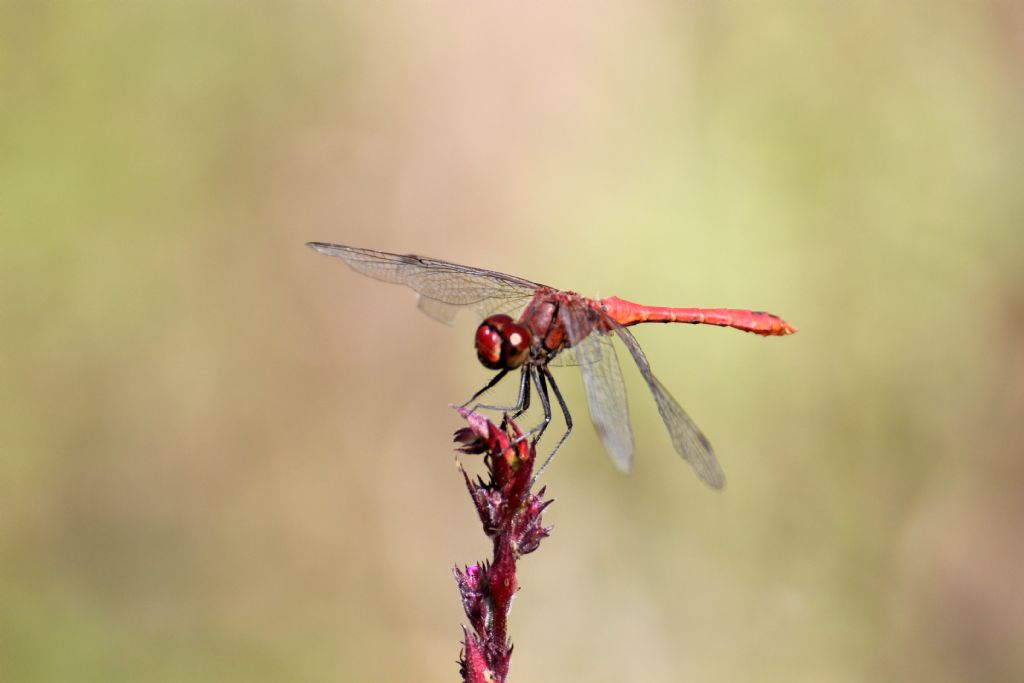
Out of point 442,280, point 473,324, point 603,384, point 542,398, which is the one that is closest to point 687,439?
point 603,384

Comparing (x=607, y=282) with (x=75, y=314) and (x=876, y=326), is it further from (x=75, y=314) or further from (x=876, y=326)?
(x=75, y=314)

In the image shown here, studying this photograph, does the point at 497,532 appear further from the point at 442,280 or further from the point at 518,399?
the point at 442,280

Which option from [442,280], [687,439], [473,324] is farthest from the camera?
[473,324]

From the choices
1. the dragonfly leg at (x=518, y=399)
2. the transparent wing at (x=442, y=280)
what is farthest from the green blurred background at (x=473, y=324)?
the dragonfly leg at (x=518, y=399)

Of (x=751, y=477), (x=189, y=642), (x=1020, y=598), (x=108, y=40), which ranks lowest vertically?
(x=1020, y=598)

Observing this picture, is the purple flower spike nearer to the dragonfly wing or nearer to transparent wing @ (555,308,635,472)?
transparent wing @ (555,308,635,472)

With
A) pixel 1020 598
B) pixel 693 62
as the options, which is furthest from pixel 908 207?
pixel 1020 598

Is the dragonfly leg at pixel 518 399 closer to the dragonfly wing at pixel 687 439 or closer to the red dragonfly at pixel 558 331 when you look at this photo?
the red dragonfly at pixel 558 331
